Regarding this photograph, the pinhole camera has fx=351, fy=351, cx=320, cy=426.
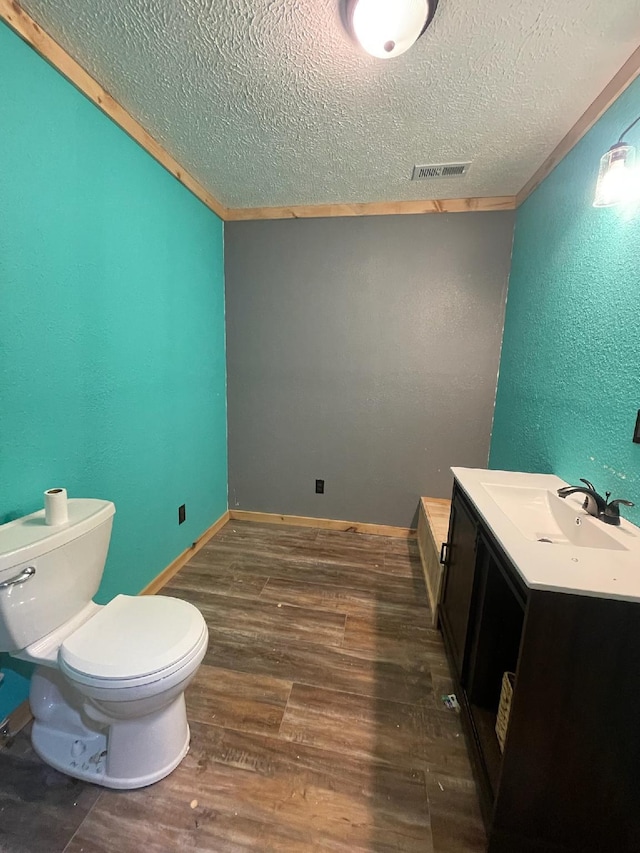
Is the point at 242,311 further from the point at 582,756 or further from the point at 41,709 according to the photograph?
the point at 582,756

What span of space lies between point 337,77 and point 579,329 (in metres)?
1.42

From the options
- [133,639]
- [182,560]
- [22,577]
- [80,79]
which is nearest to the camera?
[22,577]

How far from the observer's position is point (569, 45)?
1.22 metres

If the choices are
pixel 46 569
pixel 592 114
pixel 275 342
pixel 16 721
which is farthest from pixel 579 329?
pixel 16 721

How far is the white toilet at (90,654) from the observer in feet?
3.29

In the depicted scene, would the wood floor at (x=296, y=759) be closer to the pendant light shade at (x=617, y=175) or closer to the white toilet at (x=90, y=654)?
the white toilet at (x=90, y=654)

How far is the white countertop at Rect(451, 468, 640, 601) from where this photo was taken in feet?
2.56

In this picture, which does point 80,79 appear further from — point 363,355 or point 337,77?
point 363,355

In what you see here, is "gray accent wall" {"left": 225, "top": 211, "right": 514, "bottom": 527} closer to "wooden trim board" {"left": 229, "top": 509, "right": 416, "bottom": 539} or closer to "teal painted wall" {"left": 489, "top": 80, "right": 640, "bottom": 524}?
"wooden trim board" {"left": 229, "top": 509, "right": 416, "bottom": 539}

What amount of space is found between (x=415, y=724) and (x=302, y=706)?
1.42 ft

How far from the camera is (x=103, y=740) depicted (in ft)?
3.84

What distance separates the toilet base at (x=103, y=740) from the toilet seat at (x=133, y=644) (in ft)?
0.73

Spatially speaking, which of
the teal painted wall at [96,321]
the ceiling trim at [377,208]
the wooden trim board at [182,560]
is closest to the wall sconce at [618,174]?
the ceiling trim at [377,208]

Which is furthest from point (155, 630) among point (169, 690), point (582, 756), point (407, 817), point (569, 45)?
point (569, 45)
